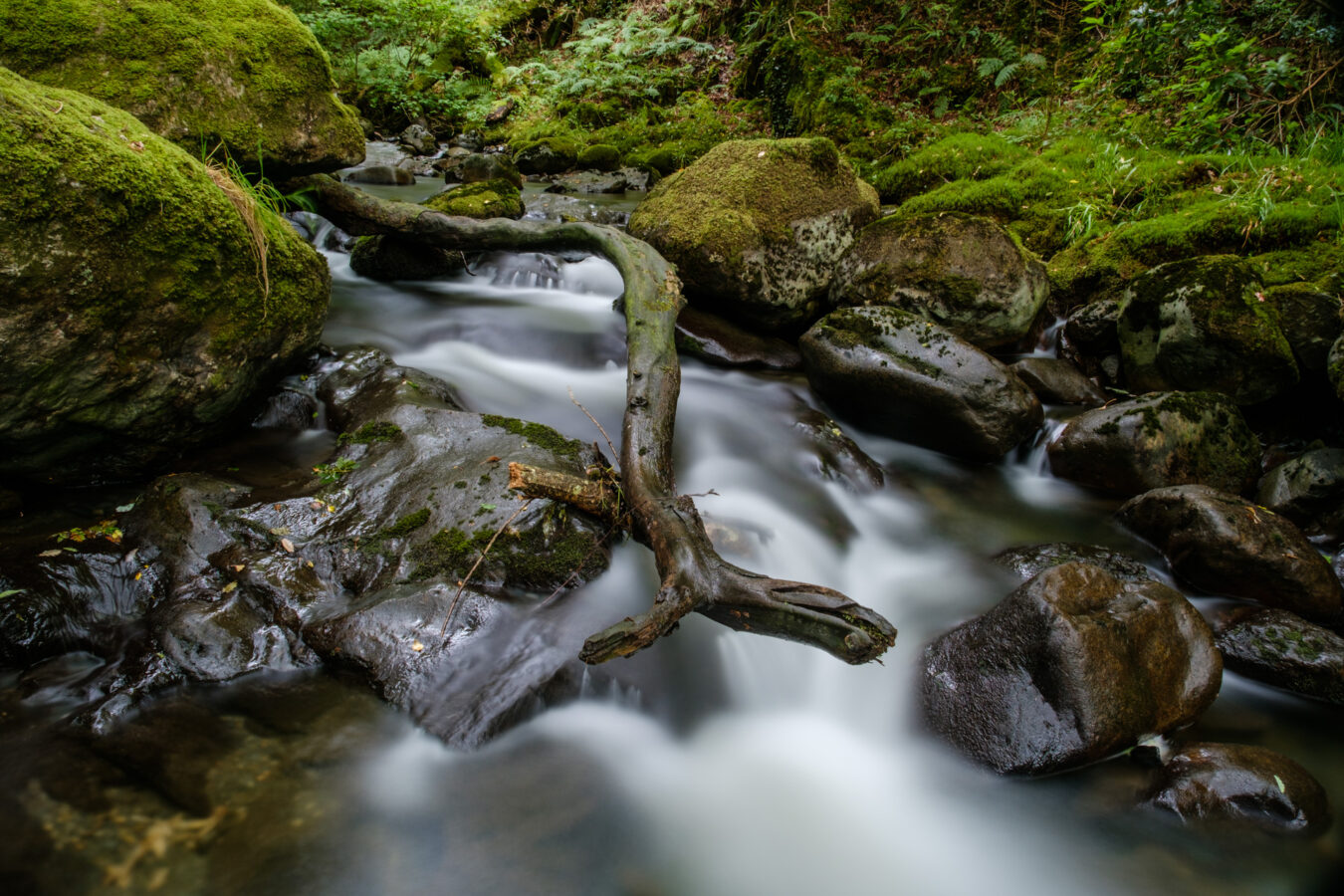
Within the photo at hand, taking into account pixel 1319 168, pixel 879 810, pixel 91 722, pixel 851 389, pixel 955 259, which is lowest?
pixel 879 810

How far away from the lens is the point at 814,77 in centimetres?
1028

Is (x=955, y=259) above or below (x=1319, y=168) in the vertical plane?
below

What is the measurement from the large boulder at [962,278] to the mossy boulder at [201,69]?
480cm

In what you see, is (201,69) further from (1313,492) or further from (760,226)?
(1313,492)

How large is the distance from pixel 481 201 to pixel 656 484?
14.4ft

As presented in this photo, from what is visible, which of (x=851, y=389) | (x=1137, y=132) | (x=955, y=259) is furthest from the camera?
(x=1137, y=132)

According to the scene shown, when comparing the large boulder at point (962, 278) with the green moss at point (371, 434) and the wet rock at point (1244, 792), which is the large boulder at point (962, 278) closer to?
the wet rock at point (1244, 792)

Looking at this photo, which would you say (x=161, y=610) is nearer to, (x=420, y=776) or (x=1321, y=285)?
(x=420, y=776)

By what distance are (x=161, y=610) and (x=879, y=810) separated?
3.10 meters

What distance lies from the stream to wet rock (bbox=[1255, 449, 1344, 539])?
4.90ft

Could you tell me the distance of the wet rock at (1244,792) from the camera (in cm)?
246

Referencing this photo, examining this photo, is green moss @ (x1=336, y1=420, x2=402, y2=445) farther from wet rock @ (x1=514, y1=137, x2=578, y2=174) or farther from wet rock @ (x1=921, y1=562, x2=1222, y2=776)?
wet rock @ (x1=514, y1=137, x2=578, y2=174)

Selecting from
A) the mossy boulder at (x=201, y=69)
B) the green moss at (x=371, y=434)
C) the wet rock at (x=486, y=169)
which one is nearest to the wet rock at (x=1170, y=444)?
the green moss at (x=371, y=434)

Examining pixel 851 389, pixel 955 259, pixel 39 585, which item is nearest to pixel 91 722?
pixel 39 585
